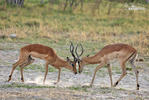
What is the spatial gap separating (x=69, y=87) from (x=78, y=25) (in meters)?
11.5

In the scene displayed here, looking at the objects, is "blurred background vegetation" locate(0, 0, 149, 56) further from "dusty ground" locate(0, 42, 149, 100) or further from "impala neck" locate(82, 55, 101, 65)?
"impala neck" locate(82, 55, 101, 65)

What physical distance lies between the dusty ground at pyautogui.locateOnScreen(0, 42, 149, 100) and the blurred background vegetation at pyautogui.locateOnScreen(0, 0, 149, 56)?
3.62 metres

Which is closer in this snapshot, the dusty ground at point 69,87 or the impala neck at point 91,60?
the dusty ground at point 69,87

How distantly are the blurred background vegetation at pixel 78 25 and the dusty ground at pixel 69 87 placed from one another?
3616 mm

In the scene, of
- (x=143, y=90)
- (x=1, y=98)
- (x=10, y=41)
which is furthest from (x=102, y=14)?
(x=1, y=98)

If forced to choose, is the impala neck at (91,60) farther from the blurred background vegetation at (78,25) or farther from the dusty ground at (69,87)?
the blurred background vegetation at (78,25)

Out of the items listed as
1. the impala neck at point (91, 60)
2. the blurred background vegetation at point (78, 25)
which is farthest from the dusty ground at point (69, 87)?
the blurred background vegetation at point (78, 25)

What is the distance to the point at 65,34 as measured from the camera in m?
17.0

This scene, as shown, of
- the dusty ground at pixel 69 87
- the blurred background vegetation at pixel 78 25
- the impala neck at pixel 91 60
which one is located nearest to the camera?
the dusty ground at pixel 69 87

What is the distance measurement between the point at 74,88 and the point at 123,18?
50.0ft

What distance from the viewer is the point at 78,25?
19.2 metres

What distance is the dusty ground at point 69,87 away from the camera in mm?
6838

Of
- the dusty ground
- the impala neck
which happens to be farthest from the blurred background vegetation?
the impala neck

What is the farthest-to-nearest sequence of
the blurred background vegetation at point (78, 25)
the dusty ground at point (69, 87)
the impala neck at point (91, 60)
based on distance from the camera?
the blurred background vegetation at point (78, 25)
the impala neck at point (91, 60)
the dusty ground at point (69, 87)
